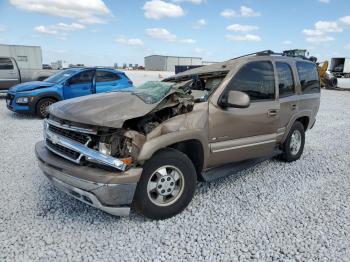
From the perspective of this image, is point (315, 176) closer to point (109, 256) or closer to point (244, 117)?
point (244, 117)

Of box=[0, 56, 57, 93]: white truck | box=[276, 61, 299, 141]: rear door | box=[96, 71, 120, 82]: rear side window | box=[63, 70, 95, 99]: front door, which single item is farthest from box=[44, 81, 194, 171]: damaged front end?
box=[0, 56, 57, 93]: white truck

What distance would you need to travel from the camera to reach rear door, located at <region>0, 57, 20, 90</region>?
14.0 meters

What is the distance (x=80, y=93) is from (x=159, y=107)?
276 inches

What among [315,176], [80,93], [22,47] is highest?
[22,47]

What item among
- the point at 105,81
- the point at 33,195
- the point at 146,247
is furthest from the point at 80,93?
the point at 146,247

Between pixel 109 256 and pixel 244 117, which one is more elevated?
pixel 244 117

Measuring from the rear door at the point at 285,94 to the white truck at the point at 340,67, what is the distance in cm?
3866

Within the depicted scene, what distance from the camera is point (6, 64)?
14.2 metres

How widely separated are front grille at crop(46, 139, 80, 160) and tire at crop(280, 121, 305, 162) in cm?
354

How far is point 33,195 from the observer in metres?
3.86

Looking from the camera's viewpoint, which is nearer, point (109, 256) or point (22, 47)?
point (109, 256)

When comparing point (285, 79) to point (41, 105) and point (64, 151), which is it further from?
point (41, 105)

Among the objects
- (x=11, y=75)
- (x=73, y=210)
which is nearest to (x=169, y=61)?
(x=11, y=75)

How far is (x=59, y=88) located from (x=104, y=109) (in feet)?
22.3
